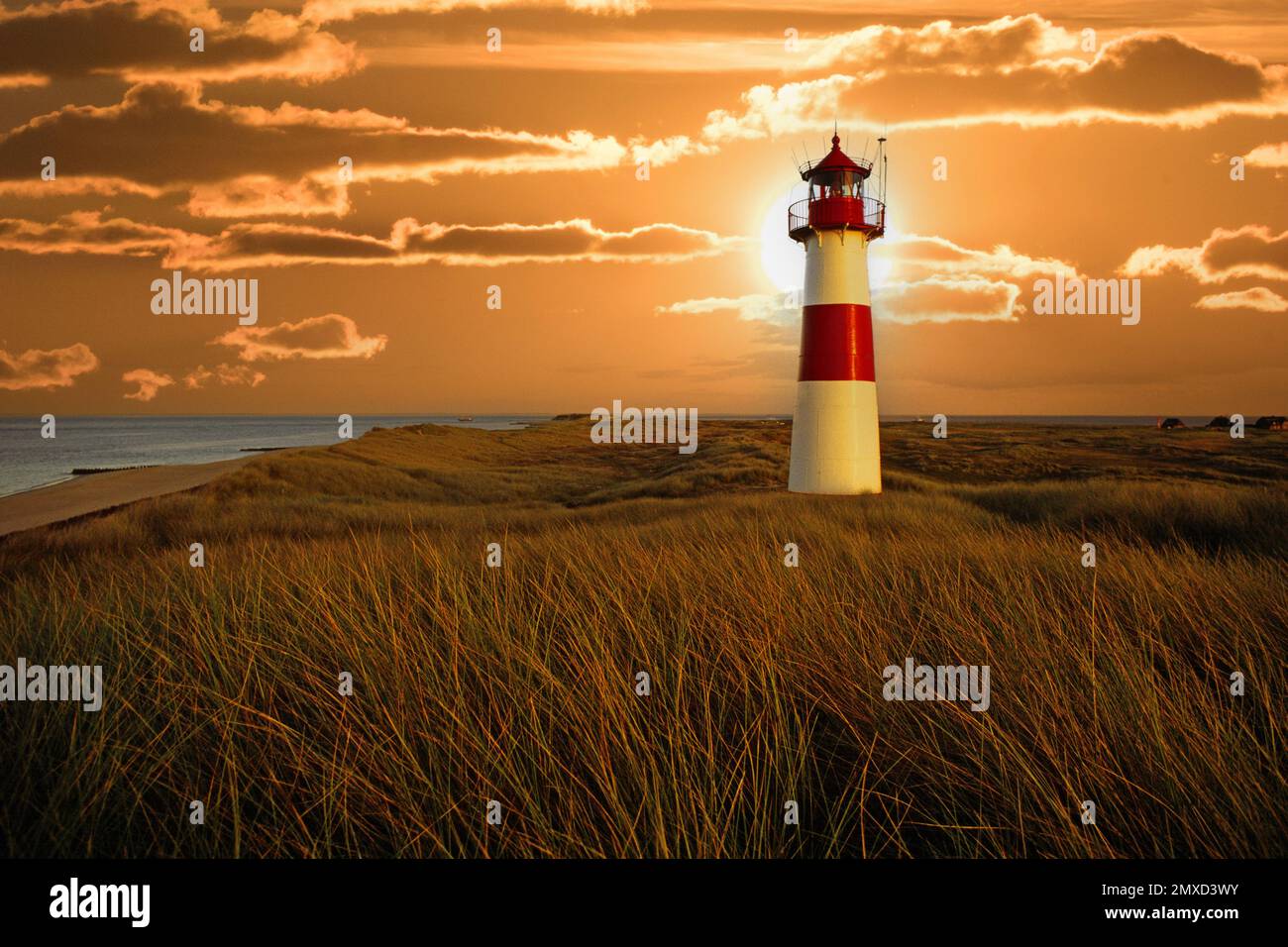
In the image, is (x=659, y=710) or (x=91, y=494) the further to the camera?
(x=91, y=494)

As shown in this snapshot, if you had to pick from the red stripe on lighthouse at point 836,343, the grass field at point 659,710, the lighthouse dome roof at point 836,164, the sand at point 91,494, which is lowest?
the grass field at point 659,710

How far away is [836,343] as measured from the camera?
53.6ft

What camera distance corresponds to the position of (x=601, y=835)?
2.77 meters

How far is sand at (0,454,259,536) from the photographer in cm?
1997

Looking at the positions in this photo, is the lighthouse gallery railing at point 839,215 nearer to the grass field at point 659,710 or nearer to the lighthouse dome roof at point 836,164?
the lighthouse dome roof at point 836,164

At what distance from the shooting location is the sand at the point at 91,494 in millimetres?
19969

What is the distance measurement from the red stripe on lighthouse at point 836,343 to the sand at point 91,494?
698 inches

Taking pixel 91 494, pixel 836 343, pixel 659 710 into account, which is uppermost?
pixel 836 343

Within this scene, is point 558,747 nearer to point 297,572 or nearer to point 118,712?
point 118,712

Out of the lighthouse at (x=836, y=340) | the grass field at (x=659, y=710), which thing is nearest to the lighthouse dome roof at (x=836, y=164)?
the lighthouse at (x=836, y=340)

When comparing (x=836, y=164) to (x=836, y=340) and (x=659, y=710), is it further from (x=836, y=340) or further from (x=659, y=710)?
(x=659, y=710)

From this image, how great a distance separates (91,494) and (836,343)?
26.9m

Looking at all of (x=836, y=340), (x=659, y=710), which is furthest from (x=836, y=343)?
(x=659, y=710)
